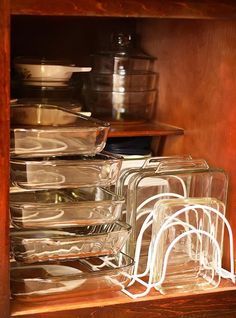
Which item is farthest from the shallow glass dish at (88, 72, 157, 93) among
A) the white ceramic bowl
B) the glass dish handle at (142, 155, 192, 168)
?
the glass dish handle at (142, 155, 192, 168)

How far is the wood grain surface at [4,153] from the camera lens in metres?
0.93

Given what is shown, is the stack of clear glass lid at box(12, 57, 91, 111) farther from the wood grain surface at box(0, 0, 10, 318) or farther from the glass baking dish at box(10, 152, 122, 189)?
the wood grain surface at box(0, 0, 10, 318)

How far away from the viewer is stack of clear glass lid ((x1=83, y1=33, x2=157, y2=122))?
4.64 feet

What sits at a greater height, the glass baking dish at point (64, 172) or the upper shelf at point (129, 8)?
the upper shelf at point (129, 8)

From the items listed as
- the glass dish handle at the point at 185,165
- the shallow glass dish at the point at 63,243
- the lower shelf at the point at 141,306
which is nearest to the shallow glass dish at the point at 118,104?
the glass dish handle at the point at 185,165

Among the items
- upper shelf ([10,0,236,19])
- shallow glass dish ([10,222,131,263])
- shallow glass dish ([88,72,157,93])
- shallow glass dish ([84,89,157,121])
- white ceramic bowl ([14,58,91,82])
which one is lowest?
shallow glass dish ([10,222,131,263])

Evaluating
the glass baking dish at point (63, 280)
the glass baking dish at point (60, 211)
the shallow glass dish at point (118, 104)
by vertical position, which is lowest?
the glass baking dish at point (63, 280)

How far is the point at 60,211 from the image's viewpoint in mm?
1104

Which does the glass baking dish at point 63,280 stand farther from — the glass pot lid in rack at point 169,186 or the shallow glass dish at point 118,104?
the shallow glass dish at point 118,104

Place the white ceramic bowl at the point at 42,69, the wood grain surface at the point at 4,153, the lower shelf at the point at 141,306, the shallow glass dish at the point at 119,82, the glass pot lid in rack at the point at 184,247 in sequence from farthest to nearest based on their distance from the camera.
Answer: the shallow glass dish at the point at 119,82 < the white ceramic bowl at the point at 42,69 < the glass pot lid in rack at the point at 184,247 < the lower shelf at the point at 141,306 < the wood grain surface at the point at 4,153

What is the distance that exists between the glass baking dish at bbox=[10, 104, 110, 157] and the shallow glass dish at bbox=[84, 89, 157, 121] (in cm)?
24

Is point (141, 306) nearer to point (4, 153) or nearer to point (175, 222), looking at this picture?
point (175, 222)

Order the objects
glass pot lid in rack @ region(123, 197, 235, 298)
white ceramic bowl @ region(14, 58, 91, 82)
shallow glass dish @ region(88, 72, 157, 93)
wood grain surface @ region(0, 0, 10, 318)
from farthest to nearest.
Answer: shallow glass dish @ region(88, 72, 157, 93)
white ceramic bowl @ region(14, 58, 91, 82)
glass pot lid in rack @ region(123, 197, 235, 298)
wood grain surface @ region(0, 0, 10, 318)

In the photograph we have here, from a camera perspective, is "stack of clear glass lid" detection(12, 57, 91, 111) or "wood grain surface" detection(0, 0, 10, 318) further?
"stack of clear glass lid" detection(12, 57, 91, 111)
